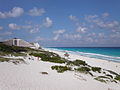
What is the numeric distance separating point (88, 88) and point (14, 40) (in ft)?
82.7

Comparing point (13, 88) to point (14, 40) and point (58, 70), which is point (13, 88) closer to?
point (58, 70)

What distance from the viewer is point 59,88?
24.6 feet

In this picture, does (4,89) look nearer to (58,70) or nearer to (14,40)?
(58,70)

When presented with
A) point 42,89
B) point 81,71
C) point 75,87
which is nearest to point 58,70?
point 81,71

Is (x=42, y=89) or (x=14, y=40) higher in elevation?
(x=14, y=40)

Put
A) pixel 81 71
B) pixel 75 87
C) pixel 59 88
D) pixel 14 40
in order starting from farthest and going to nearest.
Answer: pixel 14 40 → pixel 81 71 → pixel 75 87 → pixel 59 88

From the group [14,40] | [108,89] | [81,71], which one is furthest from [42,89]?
[14,40]

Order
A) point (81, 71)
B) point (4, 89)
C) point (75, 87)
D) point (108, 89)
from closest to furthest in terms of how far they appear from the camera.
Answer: point (4, 89)
point (75, 87)
point (108, 89)
point (81, 71)

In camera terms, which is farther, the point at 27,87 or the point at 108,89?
the point at 108,89

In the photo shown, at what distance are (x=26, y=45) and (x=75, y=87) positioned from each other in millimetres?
24815

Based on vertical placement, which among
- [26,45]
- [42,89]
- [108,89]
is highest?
[26,45]

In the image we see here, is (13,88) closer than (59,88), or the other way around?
(13,88)

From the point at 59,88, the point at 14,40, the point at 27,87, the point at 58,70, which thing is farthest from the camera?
the point at 14,40

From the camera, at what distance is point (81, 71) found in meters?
12.6
